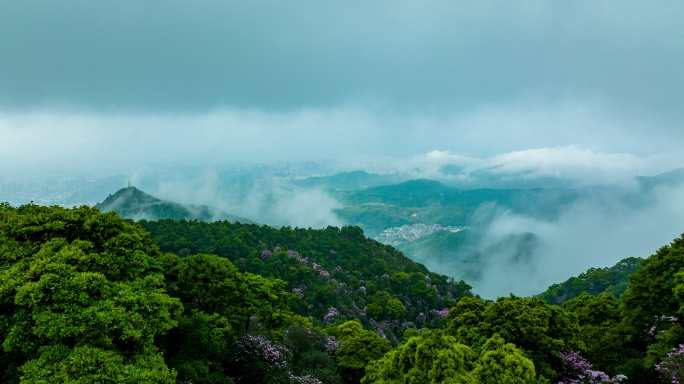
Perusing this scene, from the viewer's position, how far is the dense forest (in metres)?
13.1

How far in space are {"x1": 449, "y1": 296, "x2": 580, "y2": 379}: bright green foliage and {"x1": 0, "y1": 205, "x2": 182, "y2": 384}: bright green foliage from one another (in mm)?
18901

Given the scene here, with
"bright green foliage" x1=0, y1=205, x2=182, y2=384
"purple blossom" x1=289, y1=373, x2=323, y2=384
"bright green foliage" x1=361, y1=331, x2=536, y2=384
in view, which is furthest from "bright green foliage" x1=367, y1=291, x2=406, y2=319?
"bright green foliage" x1=0, y1=205, x2=182, y2=384

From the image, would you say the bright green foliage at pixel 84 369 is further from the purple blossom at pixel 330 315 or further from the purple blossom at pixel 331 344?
the purple blossom at pixel 330 315

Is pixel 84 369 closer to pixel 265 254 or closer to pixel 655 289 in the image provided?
pixel 655 289

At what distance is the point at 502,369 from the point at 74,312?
17034 millimetres

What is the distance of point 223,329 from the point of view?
20.6m

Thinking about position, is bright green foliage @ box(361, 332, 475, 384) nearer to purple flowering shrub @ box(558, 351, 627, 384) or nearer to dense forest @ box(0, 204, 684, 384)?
dense forest @ box(0, 204, 684, 384)

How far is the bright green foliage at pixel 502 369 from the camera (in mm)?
18531

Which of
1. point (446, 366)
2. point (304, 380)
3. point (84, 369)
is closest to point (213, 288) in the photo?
point (304, 380)

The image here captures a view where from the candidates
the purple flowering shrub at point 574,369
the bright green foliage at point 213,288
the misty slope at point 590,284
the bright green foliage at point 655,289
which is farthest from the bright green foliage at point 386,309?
the misty slope at point 590,284

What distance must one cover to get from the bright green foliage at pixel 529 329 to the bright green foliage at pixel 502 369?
16.4 ft

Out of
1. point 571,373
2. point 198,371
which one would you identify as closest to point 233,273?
point 198,371

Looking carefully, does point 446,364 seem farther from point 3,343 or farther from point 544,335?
point 3,343

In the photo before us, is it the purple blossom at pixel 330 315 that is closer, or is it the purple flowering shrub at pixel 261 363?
the purple flowering shrub at pixel 261 363
